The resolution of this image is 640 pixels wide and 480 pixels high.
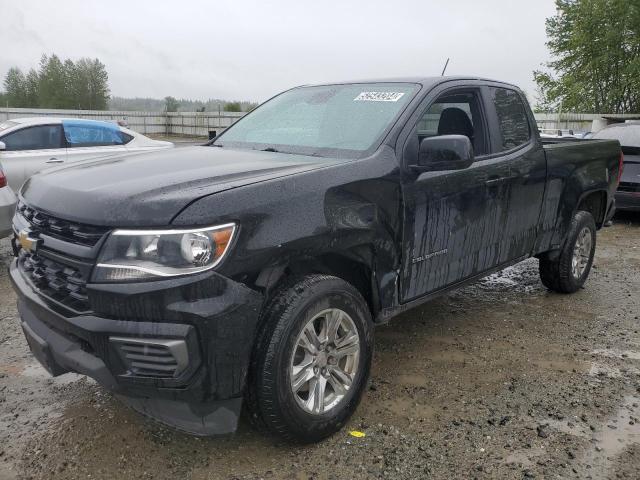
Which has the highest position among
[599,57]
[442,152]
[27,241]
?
[599,57]

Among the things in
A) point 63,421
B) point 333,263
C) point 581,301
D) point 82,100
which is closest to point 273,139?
point 333,263

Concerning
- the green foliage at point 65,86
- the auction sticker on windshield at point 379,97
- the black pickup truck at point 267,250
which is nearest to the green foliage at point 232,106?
the green foliage at point 65,86

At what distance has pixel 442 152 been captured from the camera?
3.19m

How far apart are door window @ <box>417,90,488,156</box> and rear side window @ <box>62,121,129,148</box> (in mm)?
5976

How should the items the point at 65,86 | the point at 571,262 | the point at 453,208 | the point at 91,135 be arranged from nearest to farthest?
the point at 453,208 < the point at 571,262 < the point at 91,135 < the point at 65,86

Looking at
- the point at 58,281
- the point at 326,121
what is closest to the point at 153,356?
the point at 58,281

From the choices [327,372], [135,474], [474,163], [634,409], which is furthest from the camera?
[474,163]

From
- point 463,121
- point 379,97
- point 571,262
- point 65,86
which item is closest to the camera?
point 379,97

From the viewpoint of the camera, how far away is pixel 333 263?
9.71 ft

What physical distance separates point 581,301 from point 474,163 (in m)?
2.27

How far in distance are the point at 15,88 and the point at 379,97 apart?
79122 millimetres

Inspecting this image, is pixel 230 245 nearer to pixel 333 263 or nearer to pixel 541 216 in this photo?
pixel 333 263

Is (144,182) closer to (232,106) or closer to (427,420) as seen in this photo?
(427,420)

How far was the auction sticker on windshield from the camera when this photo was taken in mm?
3557
